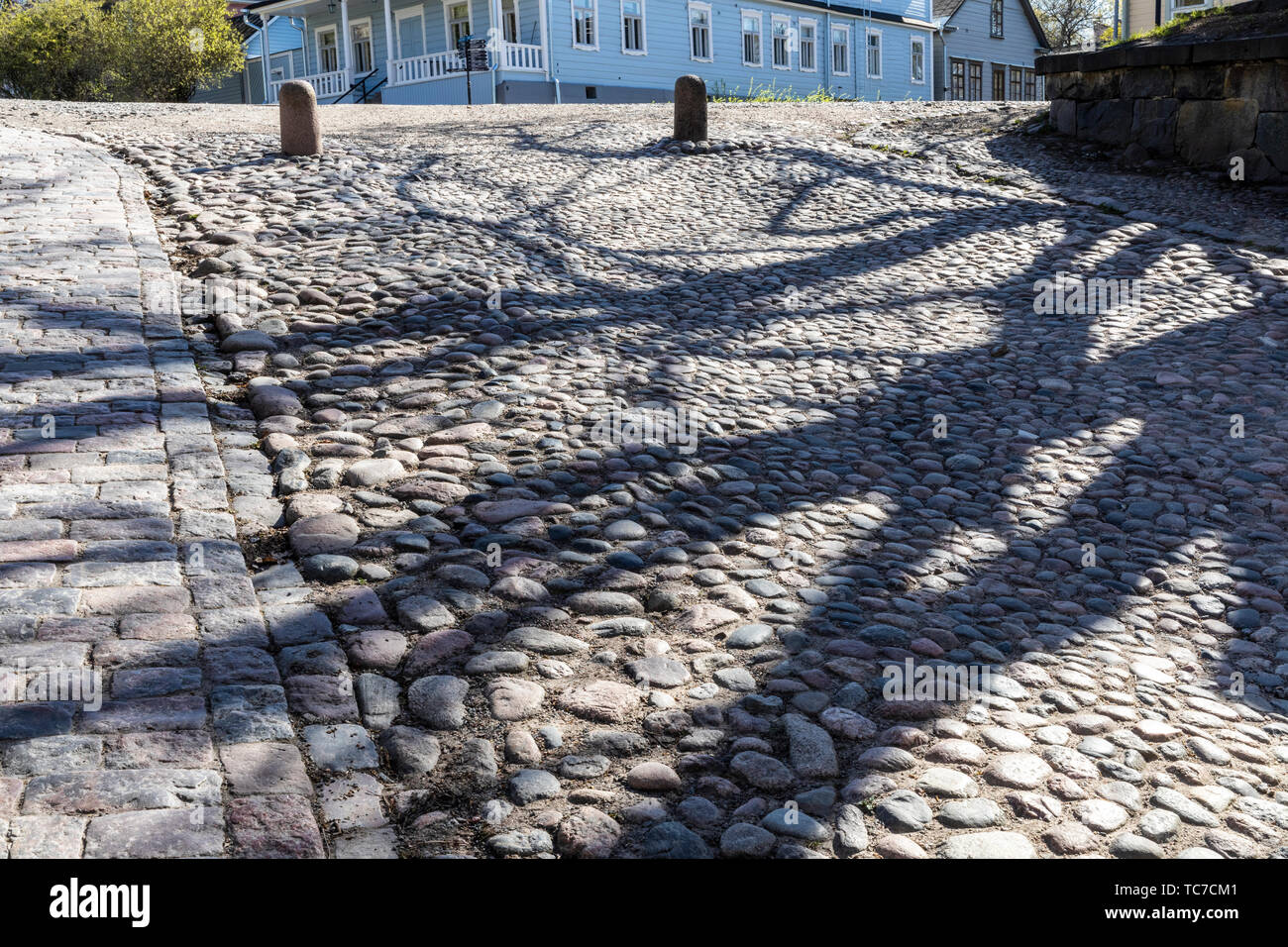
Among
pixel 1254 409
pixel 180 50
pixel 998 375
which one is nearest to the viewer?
pixel 1254 409

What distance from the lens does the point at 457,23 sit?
90.6ft

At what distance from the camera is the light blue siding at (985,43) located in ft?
123

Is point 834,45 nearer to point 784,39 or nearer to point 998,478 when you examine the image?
point 784,39

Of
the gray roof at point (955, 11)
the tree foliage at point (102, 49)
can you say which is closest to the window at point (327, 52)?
the tree foliage at point (102, 49)

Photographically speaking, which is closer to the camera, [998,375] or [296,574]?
[296,574]

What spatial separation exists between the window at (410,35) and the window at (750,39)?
27.3 feet

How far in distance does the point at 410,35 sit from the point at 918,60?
16.3 m

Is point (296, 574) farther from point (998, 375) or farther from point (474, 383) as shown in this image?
point (998, 375)

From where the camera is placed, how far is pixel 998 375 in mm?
6496

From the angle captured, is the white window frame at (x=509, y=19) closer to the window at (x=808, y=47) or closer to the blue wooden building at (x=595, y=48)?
the blue wooden building at (x=595, y=48)

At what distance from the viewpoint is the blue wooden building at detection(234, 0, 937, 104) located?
25641 millimetres
